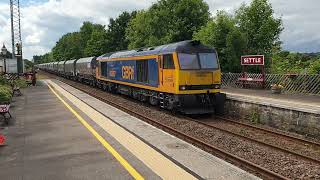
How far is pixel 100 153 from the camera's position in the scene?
405 inches

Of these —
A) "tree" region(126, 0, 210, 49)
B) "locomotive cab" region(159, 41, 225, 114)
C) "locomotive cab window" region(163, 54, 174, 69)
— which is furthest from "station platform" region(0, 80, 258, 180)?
"tree" region(126, 0, 210, 49)

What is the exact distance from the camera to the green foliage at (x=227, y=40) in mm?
31203

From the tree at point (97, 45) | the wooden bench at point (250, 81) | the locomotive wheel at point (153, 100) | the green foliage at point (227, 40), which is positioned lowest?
the locomotive wheel at point (153, 100)

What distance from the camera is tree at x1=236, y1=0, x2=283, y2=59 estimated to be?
3191cm

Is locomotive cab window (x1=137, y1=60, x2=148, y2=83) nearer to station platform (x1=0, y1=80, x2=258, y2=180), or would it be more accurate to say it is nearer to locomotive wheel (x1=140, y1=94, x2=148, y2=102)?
locomotive wheel (x1=140, y1=94, x2=148, y2=102)

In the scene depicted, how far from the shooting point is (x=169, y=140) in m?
11.9

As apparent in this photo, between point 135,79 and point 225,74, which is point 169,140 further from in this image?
point 225,74

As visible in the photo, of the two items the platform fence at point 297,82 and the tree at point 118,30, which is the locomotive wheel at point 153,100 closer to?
the platform fence at point 297,82

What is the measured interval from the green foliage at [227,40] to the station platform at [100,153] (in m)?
16.9

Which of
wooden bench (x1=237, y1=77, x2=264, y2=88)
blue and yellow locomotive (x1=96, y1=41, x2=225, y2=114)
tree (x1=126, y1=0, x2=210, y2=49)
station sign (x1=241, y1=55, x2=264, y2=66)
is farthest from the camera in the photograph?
tree (x1=126, y1=0, x2=210, y2=49)

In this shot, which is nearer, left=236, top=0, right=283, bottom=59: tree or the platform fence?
the platform fence

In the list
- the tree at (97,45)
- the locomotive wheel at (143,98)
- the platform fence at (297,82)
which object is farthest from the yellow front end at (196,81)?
the tree at (97,45)

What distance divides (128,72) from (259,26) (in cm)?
1251

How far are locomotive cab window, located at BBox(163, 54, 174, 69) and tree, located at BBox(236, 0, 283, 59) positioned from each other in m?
15.2
